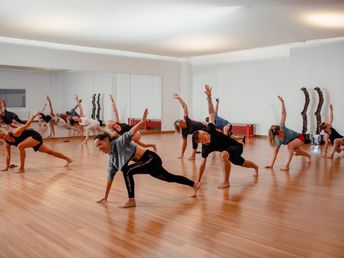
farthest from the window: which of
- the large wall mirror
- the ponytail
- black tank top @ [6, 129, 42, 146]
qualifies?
the ponytail

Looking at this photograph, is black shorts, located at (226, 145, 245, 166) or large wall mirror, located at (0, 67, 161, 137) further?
large wall mirror, located at (0, 67, 161, 137)

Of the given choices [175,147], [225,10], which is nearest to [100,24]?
[225,10]

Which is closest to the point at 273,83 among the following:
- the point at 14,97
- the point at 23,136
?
the point at 14,97

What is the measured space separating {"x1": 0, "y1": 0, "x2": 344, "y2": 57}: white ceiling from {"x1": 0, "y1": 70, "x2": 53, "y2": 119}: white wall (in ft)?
4.57

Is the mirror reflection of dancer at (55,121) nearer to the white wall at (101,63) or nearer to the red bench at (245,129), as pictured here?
the white wall at (101,63)

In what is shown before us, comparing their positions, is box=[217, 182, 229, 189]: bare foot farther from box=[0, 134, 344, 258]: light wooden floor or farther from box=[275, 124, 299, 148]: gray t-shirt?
box=[275, 124, 299, 148]: gray t-shirt

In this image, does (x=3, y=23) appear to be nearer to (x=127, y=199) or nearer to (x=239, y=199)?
(x=127, y=199)

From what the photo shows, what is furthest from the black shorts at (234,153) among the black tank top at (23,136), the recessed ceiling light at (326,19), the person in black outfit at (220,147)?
the recessed ceiling light at (326,19)

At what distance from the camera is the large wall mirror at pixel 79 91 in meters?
9.80

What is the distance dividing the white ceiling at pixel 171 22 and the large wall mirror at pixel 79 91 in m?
1.26

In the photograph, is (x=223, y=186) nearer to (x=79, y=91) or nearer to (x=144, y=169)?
(x=144, y=169)

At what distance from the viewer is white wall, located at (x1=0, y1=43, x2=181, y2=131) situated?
356 inches

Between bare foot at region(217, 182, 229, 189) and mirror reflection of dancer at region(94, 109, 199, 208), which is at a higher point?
mirror reflection of dancer at region(94, 109, 199, 208)

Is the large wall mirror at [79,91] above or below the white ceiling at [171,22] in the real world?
below
